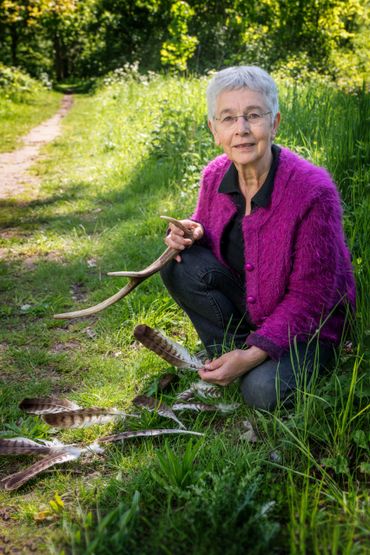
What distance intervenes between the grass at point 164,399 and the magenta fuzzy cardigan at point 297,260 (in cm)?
20

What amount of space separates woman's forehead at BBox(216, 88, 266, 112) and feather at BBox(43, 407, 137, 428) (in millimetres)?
1393

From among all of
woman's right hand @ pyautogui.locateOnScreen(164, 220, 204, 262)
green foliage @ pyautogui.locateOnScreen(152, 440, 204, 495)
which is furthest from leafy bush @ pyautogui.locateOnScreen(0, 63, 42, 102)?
green foliage @ pyautogui.locateOnScreen(152, 440, 204, 495)

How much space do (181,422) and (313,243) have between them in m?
0.93

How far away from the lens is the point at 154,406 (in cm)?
243

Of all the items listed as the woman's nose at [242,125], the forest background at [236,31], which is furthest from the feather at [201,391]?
the forest background at [236,31]

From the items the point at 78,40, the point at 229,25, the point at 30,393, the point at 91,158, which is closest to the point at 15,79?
the point at 229,25

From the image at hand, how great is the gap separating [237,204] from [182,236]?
314 millimetres

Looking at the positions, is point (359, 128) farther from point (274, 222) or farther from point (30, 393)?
point (30, 393)

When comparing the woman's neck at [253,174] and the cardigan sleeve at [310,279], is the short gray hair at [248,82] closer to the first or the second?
the woman's neck at [253,174]

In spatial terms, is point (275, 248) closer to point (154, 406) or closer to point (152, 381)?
point (154, 406)

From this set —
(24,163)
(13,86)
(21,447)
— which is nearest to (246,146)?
(21,447)

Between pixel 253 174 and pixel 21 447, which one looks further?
pixel 253 174

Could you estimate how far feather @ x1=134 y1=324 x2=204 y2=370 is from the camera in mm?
2602

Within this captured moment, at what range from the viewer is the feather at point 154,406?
2.38 metres
